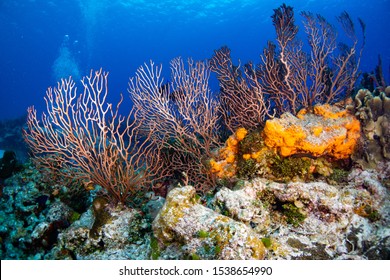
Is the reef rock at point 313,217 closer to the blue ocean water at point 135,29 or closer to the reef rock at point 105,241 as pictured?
the reef rock at point 105,241

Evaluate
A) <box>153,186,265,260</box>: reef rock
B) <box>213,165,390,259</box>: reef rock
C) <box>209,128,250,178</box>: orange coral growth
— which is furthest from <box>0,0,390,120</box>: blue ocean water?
<box>153,186,265,260</box>: reef rock

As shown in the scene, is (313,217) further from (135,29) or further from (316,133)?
(135,29)

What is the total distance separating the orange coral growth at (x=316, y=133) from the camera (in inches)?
191

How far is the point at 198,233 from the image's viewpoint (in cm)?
312

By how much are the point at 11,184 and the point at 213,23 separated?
195 feet

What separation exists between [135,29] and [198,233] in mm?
65493

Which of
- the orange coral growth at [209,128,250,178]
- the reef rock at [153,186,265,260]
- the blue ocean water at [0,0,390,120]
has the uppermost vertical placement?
the blue ocean water at [0,0,390,120]

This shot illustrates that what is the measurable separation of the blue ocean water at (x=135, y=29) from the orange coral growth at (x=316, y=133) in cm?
3911

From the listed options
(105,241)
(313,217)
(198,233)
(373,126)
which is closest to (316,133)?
(373,126)

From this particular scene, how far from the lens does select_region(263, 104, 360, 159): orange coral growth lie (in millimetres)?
4840

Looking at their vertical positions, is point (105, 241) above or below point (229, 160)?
below

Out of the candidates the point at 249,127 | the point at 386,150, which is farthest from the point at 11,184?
the point at 386,150

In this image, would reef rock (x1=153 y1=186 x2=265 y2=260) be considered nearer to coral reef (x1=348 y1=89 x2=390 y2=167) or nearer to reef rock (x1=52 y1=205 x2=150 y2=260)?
reef rock (x1=52 y1=205 x2=150 y2=260)

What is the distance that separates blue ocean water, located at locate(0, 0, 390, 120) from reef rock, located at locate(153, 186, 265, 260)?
1691 inches
